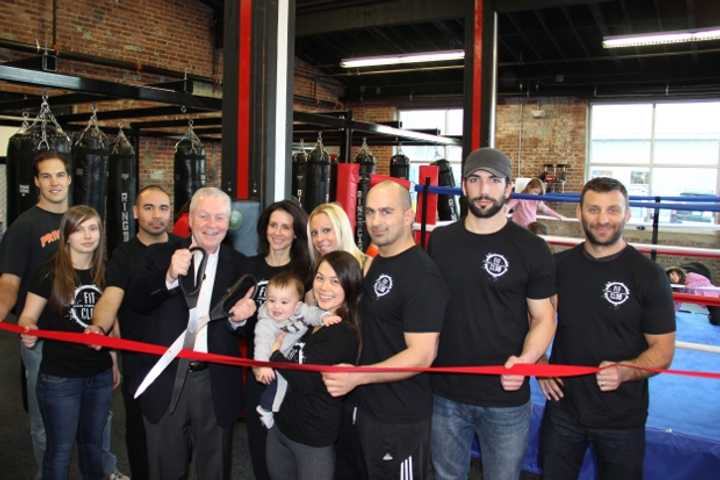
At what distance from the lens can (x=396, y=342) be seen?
1.91 m

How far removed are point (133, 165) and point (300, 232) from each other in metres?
5.46

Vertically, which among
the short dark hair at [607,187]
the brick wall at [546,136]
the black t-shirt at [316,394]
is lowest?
the black t-shirt at [316,394]

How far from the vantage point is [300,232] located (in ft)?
7.51

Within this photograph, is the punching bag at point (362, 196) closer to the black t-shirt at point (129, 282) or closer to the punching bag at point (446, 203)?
the punching bag at point (446, 203)

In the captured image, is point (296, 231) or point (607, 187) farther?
point (296, 231)

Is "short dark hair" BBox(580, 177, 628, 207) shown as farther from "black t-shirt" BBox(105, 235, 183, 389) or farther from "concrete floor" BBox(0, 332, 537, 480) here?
"concrete floor" BBox(0, 332, 537, 480)

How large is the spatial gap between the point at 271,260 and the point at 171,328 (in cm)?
43

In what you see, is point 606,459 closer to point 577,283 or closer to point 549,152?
point 577,283

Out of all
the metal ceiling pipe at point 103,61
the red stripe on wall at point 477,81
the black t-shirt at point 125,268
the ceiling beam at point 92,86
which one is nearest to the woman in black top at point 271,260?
the black t-shirt at point 125,268

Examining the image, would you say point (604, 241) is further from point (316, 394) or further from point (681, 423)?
point (681, 423)

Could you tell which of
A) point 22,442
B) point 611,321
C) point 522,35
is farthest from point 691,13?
point 22,442

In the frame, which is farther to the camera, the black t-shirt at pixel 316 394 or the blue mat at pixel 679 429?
the blue mat at pixel 679 429

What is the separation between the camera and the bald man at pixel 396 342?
1835 millimetres

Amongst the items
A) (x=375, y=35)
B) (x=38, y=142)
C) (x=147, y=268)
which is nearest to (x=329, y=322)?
(x=147, y=268)
